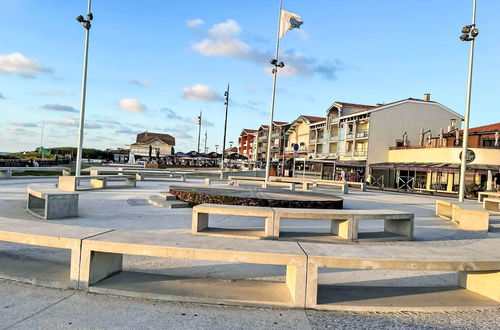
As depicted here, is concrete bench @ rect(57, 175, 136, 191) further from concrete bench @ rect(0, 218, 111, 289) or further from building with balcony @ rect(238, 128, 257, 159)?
building with balcony @ rect(238, 128, 257, 159)

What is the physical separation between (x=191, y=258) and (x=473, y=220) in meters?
8.51

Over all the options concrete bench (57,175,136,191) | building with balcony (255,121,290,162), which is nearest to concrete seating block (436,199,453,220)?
concrete bench (57,175,136,191)

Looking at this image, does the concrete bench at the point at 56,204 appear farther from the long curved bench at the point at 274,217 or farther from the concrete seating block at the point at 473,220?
the concrete seating block at the point at 473,220

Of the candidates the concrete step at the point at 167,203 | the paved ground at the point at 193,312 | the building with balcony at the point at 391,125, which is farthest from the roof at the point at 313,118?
the paved ground at the point at 193,312

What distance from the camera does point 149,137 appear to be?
116m

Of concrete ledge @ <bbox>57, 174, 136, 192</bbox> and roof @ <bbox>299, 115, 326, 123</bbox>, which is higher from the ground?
roof @ <bbox>299, 115, 326, 123</bbox>

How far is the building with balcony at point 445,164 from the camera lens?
28109 mm

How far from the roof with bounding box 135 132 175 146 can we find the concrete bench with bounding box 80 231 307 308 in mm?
111046

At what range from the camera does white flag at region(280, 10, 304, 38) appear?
74.6 ft

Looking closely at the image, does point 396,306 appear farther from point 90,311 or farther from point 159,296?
point 90,311

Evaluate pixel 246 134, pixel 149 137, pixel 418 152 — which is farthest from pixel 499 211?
pixel 149 137

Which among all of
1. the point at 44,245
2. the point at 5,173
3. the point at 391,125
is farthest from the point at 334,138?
the point at 44,245

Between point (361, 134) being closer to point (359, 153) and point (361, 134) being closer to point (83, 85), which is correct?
point (359, 153)

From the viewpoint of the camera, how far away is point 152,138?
115 m
